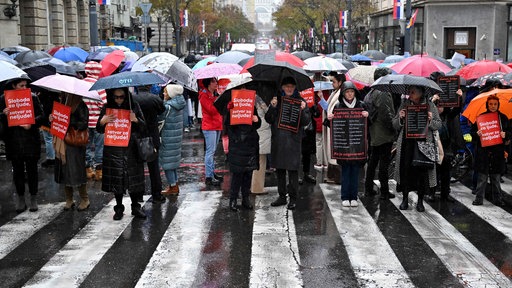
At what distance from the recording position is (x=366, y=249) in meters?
7.25

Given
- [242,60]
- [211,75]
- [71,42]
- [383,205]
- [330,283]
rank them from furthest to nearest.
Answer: [71,42], [242,60], [211,75], [383,205], [330,283]

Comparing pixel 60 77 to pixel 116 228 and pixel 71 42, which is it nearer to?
pixel 116 228

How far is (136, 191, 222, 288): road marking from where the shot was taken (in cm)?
634

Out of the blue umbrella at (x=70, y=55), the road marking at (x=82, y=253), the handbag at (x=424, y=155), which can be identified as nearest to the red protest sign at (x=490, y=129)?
the handbag at (x=424, y=155)

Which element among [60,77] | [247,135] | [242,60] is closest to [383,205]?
[247,135]

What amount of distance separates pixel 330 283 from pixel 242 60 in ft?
36.6

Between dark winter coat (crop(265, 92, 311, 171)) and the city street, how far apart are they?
0.67 meters

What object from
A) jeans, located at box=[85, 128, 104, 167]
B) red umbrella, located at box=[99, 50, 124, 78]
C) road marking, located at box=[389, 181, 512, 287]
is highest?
red umbrella, located at box=[99, 50, 124, 78]

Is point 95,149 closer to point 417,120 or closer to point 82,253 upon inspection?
point 82,253

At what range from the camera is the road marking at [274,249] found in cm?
628

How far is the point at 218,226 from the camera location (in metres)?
8.27

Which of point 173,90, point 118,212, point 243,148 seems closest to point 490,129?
point 243,148

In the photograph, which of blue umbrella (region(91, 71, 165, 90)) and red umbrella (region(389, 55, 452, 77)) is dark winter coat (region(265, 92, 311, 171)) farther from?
red umbrella (region(389, 55, 452, 77))

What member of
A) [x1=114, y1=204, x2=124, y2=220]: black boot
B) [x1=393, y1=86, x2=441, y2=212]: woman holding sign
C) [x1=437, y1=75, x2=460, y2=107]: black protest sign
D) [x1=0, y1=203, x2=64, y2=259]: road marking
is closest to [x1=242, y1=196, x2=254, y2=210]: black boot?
[x1=114, y1=204, x2=124, y2=220]: black boot
